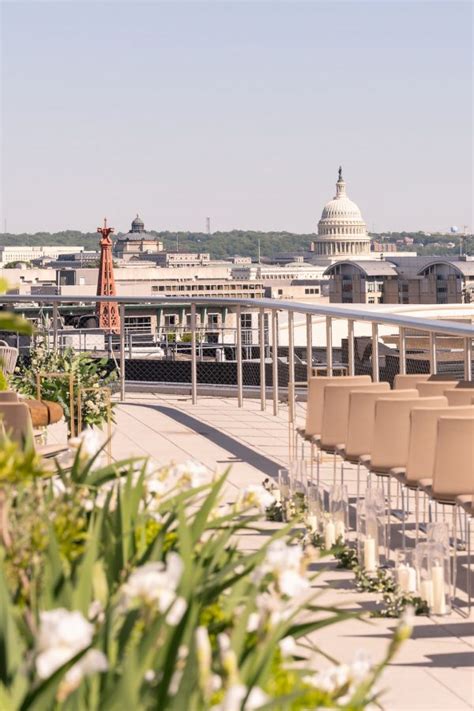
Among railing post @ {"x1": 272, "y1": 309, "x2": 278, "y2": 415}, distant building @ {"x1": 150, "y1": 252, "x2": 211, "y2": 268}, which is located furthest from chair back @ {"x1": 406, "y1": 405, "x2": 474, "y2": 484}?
distant building @ {"x1": 150, "y1": 252, "x2": 211, "y2": 268}

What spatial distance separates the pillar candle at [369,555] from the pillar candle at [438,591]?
0.53m

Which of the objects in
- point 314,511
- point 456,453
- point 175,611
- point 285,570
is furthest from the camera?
point 314,511

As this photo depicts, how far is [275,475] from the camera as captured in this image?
7.96 m

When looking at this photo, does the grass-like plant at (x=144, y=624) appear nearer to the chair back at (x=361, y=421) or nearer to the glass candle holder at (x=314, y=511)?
the glass candle holder at (x=314, y=511)

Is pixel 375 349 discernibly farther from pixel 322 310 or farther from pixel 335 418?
pixel 335 418

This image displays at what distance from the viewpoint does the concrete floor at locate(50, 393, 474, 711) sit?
12.8ft

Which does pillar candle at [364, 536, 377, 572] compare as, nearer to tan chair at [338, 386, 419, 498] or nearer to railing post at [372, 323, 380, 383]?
tan chair at [338, 386, 419, 498]

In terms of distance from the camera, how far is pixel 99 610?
2.46 meters

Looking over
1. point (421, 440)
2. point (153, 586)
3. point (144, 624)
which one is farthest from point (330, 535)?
point (153, 586)

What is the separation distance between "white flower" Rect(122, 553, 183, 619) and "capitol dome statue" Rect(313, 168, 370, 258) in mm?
174071

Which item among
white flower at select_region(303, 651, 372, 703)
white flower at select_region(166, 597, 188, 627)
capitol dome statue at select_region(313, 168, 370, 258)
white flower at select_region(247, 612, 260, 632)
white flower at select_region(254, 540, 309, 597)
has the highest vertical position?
capitol dome statue at select_region(313, 168, 370, 258)

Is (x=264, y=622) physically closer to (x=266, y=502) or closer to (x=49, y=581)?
(x=49, y=581)

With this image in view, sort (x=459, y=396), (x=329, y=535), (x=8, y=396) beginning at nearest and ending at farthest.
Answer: (x=329, y=535)
(x=8, y=396)
(x=459, y=396)

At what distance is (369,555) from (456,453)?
50 cm
